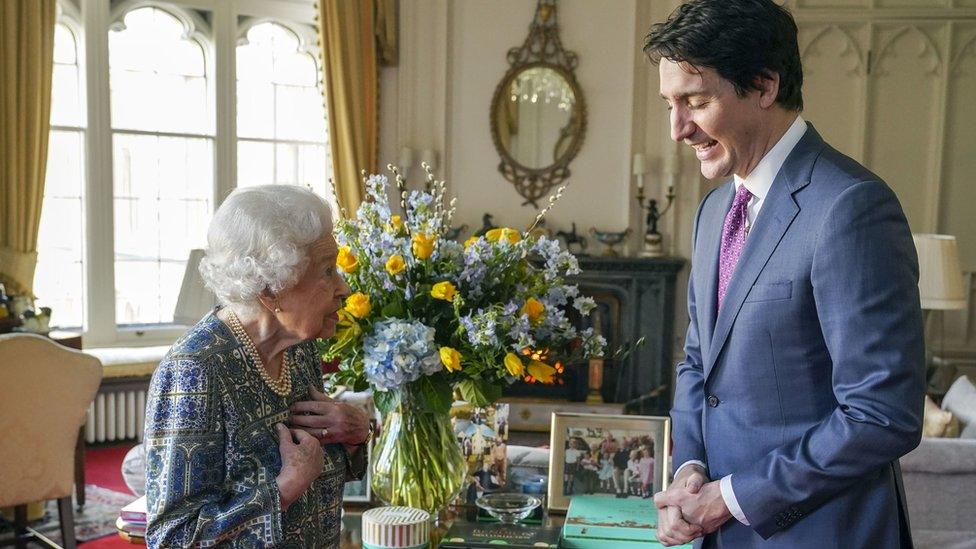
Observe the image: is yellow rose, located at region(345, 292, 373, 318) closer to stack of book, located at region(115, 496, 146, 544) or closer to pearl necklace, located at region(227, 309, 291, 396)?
pearl necklace, located at region(227, 309, 291, 396)

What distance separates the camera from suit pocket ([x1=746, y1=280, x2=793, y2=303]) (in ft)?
4.34

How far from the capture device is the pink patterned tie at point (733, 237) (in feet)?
4.91

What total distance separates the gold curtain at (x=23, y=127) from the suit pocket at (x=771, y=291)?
4907mm

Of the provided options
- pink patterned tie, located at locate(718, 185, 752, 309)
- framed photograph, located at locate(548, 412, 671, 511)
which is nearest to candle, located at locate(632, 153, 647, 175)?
framed photograph, located at locate(548, 412, 671, 511)

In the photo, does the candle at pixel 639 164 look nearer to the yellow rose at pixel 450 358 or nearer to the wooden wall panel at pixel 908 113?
the wooden wall panel at pixel 908 113

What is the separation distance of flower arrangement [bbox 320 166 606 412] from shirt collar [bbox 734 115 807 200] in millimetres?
518

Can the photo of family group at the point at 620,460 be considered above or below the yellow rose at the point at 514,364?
below

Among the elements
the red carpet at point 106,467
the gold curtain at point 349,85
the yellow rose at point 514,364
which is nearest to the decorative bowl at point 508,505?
the yellow rose at point 514,364

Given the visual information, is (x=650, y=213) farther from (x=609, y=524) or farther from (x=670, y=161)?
(x=609, y=524)

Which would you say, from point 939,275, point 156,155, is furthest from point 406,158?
point 939,275

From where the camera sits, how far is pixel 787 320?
1.33 m

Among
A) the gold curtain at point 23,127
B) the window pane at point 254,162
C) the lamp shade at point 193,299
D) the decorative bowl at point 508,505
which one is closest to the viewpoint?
the decorative bowl at point 508,505

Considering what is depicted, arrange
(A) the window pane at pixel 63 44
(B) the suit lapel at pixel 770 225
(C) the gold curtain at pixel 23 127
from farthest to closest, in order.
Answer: (A) the window pane at pixel 63 44, (C) the gold curtain at pixel 23 127, (B) the suit lapel at pixel 770 225

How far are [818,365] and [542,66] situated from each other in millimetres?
Result: 5545
